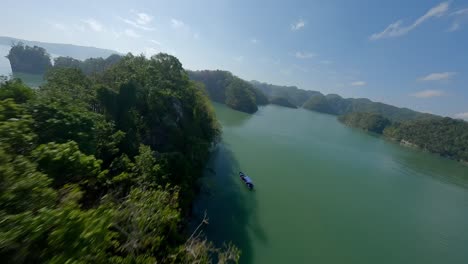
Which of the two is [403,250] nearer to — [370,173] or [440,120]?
[370,173]

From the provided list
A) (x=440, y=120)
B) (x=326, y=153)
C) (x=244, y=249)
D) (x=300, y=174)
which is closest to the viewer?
(x=244, y=249)

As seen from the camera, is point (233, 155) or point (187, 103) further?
point (233, 155)

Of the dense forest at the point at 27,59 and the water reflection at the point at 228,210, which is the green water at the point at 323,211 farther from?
the dense forest at the point at 27,59

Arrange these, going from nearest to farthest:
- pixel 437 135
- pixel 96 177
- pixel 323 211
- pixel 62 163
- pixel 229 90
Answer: pixel 62 163
pixel 96 177
pixel 323 211
pixel 437 135
pixel 229 90

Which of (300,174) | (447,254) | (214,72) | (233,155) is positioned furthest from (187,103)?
(214,72)

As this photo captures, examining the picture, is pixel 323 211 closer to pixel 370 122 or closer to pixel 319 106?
pixel 370 122

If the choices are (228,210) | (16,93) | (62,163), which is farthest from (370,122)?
(62,163)
